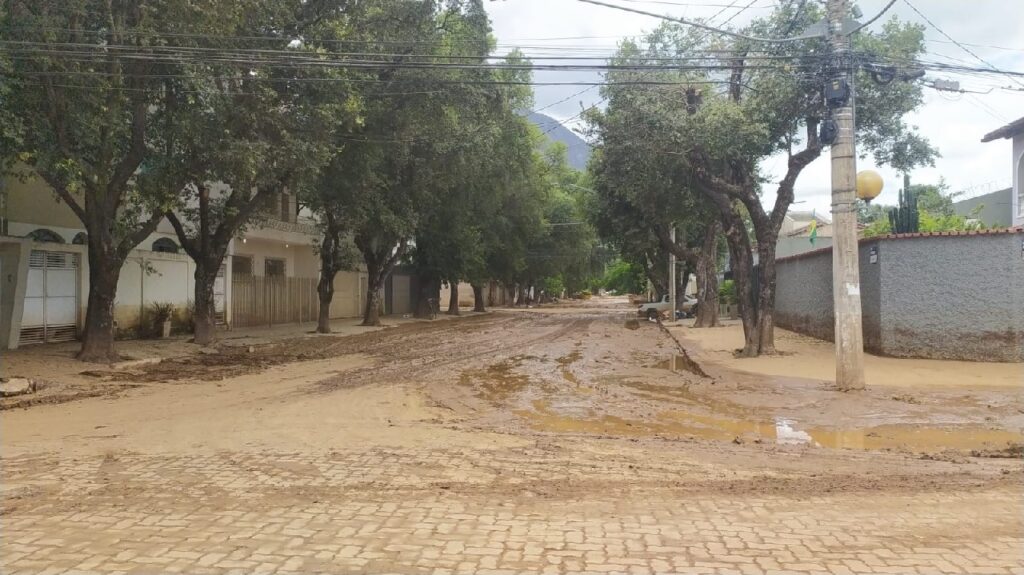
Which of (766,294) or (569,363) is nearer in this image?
(766,294)

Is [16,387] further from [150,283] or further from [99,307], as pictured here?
[150,283]

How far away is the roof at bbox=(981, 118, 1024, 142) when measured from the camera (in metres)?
20.1

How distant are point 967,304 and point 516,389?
9.26m

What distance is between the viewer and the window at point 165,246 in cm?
Answer: 2191

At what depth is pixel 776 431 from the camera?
8.48m

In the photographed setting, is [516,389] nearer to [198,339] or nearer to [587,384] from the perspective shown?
[587,384]

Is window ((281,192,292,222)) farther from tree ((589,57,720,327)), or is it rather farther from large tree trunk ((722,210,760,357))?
large tree trunk ((722,210,760,357))

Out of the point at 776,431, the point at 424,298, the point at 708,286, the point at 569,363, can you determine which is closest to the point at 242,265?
the point at 424,298

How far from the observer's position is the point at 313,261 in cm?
3306

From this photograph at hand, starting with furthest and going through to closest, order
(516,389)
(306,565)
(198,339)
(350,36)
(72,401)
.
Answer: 1. (198,339)
2. (350,36)
3. (516,389)
4. (72,401)
5. (306,565)

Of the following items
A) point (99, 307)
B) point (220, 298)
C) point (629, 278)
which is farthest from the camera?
point (629, 278)

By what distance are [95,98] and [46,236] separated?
793 centimetres

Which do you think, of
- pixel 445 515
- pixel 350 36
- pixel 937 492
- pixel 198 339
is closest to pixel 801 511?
pixel 937 492

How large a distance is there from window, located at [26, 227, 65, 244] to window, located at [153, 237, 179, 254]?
3463mm
